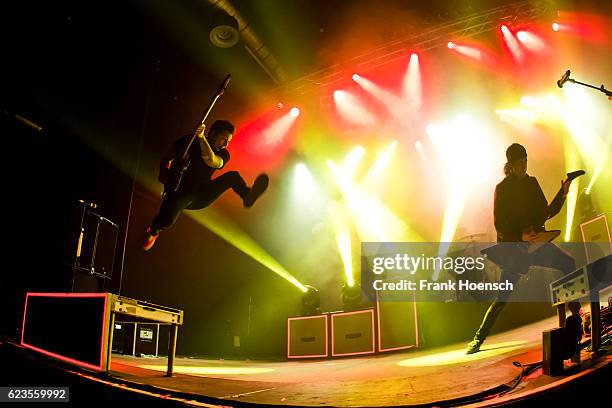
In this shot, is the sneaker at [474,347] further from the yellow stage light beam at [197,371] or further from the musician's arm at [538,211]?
the yellow stage light beam at [197,371]

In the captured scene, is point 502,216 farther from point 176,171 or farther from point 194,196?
point 176,171

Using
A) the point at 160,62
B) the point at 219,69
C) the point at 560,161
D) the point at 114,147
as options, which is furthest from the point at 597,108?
the point at 114,147

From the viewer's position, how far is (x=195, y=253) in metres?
8.05

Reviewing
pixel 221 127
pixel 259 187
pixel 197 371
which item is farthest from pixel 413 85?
pixel 197 371

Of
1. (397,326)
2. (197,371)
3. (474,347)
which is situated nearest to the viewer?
(474,347)

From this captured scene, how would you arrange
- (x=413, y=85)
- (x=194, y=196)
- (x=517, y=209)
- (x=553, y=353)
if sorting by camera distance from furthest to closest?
(x=413, y=85)
(x=194, y=196)
(x=517, y=209)
(x=553, y=353)

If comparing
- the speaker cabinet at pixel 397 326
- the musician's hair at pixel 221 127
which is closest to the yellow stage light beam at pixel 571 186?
the speaker cabinet at pixel 397 326

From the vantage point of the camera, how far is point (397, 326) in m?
6.25

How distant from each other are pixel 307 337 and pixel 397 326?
1555 millimetres

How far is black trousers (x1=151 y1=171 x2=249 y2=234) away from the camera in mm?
5500

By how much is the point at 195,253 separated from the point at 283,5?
4.62m

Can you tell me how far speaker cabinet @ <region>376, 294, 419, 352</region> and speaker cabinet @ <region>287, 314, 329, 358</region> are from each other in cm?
95

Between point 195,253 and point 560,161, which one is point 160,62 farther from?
point 560,161

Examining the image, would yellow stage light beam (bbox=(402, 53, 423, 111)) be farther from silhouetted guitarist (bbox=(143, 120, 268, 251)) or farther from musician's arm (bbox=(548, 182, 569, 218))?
musician's arm (bbox=(548, 182, 569, 218))
